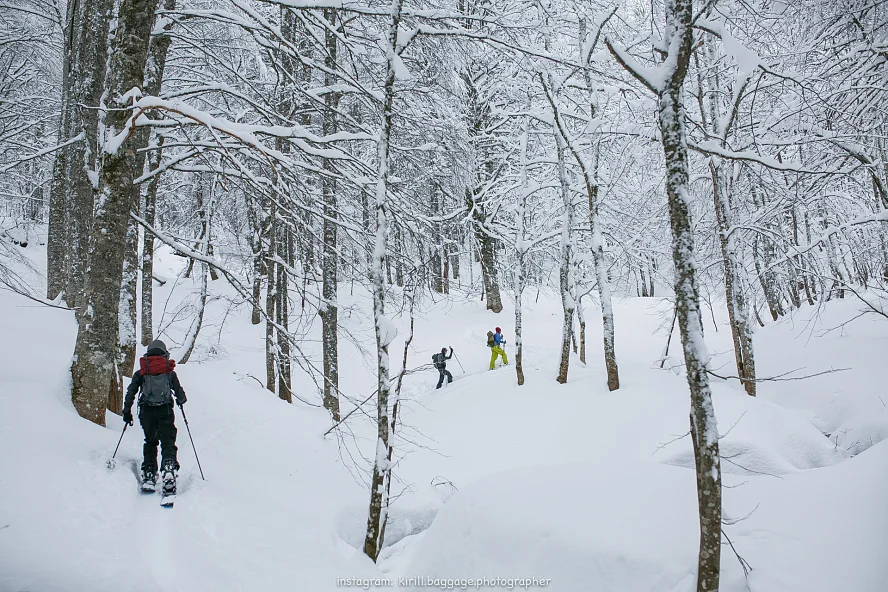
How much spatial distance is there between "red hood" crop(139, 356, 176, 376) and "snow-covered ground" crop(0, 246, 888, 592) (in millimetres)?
695

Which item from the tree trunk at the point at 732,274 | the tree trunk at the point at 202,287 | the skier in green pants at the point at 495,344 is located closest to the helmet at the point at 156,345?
the tree trunk at the point at 202,287

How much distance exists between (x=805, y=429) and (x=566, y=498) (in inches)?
203

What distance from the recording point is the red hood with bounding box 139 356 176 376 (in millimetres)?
4797

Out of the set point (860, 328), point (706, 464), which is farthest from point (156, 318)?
point (860, 328)

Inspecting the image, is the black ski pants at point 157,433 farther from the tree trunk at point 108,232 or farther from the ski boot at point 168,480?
the tree trunk at point 108,232

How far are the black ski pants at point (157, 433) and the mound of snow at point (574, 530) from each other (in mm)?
2643

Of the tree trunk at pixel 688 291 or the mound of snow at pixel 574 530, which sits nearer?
the tree trunk at pixel 688 291

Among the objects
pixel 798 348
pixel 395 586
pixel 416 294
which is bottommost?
pixel 395 586

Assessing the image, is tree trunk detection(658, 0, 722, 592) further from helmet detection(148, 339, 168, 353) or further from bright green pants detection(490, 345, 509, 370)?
bright green pants detection(490, 345, 509, 370)

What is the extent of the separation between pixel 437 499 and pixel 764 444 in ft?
15.0

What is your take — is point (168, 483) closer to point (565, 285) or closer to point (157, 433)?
point (157, 433)

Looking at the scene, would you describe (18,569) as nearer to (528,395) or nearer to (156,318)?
(528,395)

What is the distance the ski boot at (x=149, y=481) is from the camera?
169 inches

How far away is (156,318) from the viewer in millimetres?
18688
